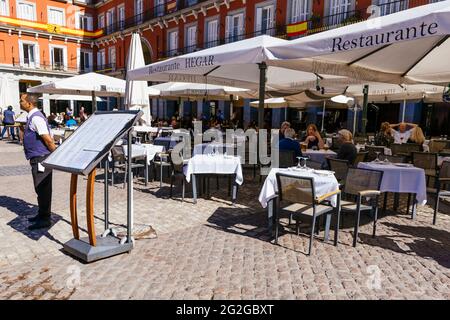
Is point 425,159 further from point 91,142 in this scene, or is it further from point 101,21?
point 101,21

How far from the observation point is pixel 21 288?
10.6ft

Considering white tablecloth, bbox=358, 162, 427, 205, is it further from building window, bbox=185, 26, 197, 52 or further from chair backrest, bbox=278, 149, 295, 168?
building window, bbox=185, 26, 197, 52

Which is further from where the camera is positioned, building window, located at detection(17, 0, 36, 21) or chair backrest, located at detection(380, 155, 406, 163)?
building window, located at detection(17, 0, 36, 21)

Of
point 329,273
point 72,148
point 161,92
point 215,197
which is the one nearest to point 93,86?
point 161,92

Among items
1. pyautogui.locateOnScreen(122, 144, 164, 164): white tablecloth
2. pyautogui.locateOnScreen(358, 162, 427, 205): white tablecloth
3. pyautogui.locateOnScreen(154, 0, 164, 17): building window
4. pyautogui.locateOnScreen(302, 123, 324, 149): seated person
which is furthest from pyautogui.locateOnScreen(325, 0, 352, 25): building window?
pyautogui.locateOnScreen(154, 0, 164, 17): building window

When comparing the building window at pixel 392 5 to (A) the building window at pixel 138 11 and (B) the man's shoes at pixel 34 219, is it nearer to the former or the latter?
(B) the man's shoes at pixel 34 219

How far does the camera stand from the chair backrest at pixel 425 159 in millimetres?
7191

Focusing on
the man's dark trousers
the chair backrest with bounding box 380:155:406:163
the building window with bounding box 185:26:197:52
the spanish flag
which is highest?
the building window with bounding box 185:26:197:52

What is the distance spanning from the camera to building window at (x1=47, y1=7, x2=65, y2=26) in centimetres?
3596

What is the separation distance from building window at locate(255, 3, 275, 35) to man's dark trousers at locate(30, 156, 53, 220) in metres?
18.5

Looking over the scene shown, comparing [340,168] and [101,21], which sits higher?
[101,21]

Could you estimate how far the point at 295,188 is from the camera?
4.26m

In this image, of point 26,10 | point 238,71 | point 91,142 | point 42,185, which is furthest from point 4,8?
point 91,142

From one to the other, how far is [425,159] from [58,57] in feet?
127
